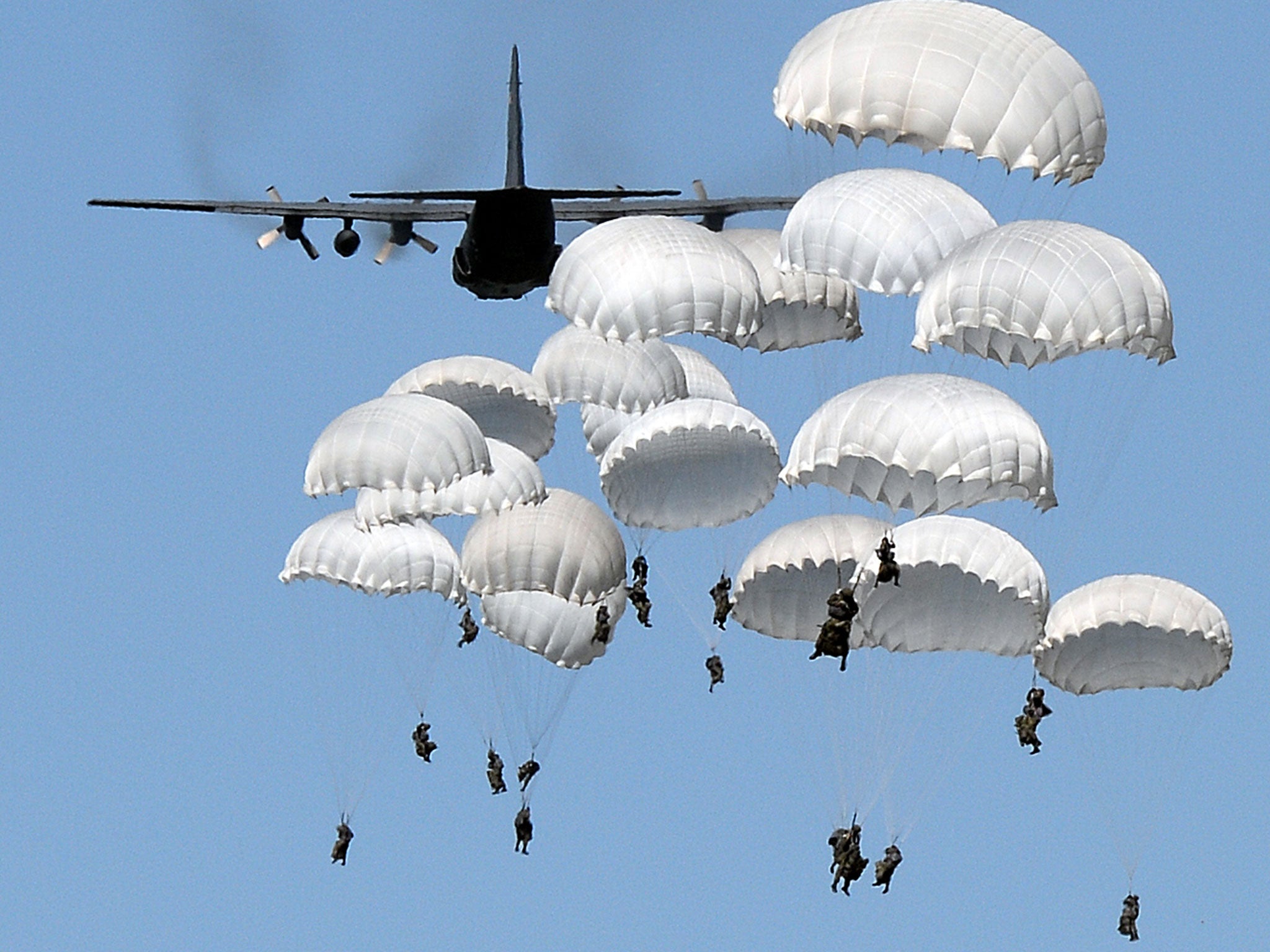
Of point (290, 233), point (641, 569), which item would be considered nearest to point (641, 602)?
point (641, 569)

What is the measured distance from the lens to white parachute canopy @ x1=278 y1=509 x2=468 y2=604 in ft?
166

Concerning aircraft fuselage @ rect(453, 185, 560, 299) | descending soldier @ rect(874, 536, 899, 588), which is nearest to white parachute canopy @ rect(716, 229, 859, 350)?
descending soldier @ rect(874, 536, 899, 588)

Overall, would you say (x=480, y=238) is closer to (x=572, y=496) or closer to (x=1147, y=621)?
(x=572, y=496)

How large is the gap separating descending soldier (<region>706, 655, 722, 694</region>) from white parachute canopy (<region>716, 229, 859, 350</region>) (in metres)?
5.20

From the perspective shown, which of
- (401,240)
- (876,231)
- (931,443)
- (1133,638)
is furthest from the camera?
(401,240)

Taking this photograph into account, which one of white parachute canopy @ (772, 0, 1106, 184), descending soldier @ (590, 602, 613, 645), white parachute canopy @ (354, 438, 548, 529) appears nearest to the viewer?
white parachute canopy @ (772, 0, 1106, 184)

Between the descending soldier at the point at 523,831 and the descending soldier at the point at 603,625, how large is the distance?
11.7 feet

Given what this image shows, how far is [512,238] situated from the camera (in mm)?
57188

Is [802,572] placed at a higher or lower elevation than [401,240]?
lower

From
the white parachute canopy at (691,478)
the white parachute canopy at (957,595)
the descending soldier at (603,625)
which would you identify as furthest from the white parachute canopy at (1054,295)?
the descending soldier at (603,625)

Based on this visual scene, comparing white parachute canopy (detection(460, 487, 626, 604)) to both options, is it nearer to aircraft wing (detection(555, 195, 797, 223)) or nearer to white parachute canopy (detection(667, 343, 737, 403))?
white parachute canopy (detection(667, 343, 737, 403))

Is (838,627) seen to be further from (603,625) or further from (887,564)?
(603,625)

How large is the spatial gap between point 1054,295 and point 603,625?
12593mm

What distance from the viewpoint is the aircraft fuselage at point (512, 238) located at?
2254 inches
